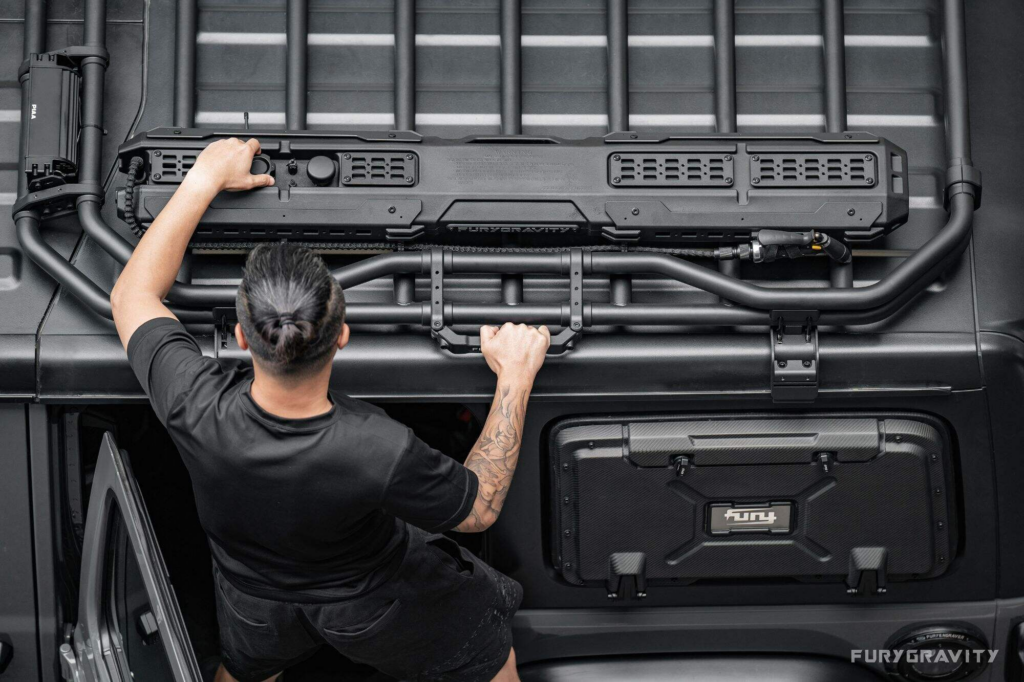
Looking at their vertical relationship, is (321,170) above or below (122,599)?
above

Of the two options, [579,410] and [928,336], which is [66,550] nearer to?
[579,410]

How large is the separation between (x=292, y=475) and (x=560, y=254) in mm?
917

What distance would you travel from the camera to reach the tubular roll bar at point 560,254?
2.16 meters

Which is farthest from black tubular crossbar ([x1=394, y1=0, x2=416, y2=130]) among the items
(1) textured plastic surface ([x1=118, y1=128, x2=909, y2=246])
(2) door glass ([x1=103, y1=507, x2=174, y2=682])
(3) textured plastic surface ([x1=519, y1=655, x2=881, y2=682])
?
(3) textured plastic surface ([x1=519, y1=655, x2=881, y2=682])

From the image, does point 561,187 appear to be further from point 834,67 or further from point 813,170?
point 834,67

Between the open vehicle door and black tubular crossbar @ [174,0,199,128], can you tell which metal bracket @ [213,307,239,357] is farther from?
black tubular crossbar @ [174,0,199,128]

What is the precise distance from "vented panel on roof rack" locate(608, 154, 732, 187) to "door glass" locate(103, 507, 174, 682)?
1587 millimetres

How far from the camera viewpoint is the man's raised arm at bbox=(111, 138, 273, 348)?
1.96 meters

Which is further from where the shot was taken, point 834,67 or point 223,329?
point 834,67

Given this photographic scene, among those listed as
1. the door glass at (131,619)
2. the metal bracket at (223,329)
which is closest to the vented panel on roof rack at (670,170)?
the metal bracket at (223,329)

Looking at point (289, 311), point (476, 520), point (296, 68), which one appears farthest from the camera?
point (296, 68)

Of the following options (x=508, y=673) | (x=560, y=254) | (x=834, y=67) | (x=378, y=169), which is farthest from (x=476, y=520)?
(x=834, y=67)

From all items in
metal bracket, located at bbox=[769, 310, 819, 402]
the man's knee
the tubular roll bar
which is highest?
the tubular roll bar

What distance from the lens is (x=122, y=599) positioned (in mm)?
2250
